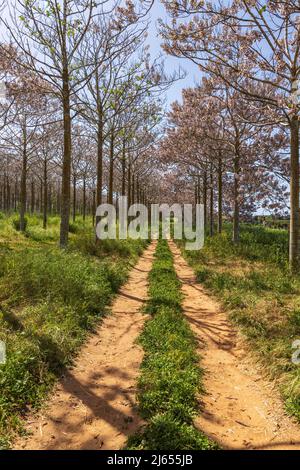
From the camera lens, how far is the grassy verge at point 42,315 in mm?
3963

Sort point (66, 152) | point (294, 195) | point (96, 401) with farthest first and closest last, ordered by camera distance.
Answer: point (66, 152)
point (294, 195)
point (96, 401)

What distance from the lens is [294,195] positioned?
9359mm

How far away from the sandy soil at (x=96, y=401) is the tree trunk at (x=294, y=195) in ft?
17.5

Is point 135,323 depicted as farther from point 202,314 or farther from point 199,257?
point 199,257

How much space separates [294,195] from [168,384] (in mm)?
6946

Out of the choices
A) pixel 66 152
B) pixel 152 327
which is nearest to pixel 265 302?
pixel 152 327

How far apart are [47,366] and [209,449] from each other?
2307 millimetres

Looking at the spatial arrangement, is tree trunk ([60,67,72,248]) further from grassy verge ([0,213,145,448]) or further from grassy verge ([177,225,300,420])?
grassy verge ([177,225,300,420])

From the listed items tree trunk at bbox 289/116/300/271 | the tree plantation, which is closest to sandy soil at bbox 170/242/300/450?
the tree plantation

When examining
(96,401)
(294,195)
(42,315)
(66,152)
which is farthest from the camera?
(66,152)

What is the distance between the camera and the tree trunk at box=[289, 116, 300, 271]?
9.30m

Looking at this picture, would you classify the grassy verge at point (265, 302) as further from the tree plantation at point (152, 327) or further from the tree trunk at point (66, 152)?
the tree trunk at point (66, 152)

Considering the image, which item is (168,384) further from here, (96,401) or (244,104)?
(244,104)

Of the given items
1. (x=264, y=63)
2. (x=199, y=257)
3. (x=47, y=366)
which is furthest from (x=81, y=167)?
(x=47, y=366)
